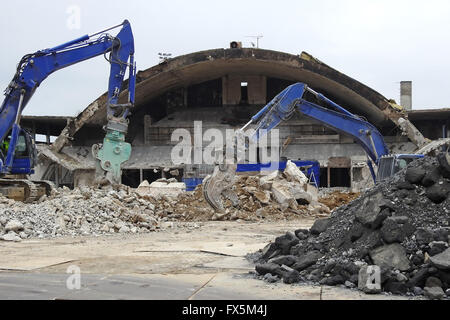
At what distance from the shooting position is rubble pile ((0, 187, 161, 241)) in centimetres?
1270

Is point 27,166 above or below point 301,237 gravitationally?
above

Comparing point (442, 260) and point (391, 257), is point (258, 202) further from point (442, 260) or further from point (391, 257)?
point (442, 260)

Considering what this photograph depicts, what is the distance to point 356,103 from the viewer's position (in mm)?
34125

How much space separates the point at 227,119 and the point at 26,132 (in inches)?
742

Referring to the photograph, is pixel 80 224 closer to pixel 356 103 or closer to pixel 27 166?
pixel 27 166

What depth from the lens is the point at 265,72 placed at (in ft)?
117

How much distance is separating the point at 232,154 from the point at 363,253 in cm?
1136

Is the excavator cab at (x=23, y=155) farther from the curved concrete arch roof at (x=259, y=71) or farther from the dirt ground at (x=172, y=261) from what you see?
the curved concrete arch roof at (x=259, y=71)

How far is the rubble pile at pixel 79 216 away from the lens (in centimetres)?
1270

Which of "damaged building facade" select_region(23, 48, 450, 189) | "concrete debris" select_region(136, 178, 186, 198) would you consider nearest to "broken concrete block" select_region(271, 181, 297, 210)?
"concrete debris" select_region(136, 178, 186, 198)

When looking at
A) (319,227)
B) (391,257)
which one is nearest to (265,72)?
(319,227)

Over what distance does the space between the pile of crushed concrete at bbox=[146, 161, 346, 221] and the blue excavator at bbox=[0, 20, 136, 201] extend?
6.76 feet

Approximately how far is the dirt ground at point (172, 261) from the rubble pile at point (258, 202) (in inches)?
115
